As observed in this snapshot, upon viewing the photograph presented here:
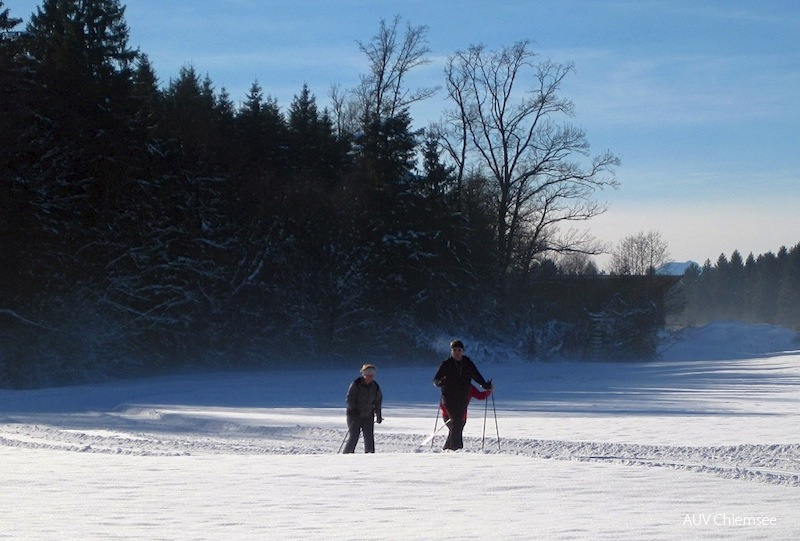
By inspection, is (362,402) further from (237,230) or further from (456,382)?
(237,230)

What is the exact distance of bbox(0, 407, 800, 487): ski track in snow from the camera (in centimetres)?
1333

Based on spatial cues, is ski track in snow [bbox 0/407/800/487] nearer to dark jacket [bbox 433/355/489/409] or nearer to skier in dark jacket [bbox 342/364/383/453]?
dark jacket [bbox 433/355/489/409]

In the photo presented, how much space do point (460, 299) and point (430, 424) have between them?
100 ft

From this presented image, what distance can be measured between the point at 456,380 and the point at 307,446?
392cm

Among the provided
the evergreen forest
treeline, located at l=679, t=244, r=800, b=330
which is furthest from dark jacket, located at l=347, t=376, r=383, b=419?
treeline, located at l=679, t=244, r=800, b=330

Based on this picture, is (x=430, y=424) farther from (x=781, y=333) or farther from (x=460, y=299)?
(x=781, y=333)

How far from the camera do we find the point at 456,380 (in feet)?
50.4

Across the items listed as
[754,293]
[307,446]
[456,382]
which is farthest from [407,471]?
[754,293]

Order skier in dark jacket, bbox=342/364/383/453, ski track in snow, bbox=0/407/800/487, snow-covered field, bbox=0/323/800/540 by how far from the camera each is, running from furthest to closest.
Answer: skier in dark jacket, bbox=342/364/383/453 → ski track in snow, bbox=0/407/800/487 → snow-covered field, bbox=0/323/800/540

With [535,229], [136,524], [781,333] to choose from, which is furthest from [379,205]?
[781,333]

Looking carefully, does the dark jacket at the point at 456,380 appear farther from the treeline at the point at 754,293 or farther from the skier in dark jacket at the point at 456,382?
the treeline at the point at 754,293

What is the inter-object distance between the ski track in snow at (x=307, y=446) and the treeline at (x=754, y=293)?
423ft

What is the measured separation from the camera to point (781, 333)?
280 feet

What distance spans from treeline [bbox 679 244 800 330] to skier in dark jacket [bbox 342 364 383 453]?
132535 mm
